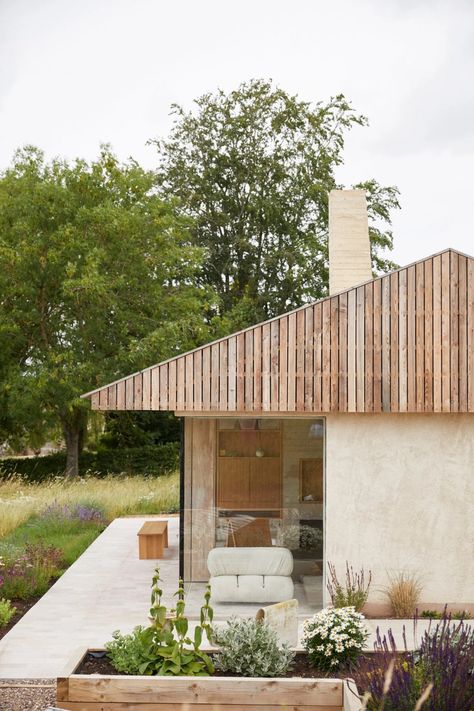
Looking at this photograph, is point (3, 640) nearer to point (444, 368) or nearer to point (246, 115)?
point (444, 368)

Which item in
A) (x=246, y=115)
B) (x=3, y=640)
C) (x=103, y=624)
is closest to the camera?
(x=3, y=640)

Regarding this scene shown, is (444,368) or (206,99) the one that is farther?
(206,99)

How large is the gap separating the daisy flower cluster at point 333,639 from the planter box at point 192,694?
0.58 meters

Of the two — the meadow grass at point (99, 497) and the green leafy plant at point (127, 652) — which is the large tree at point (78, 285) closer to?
the meadow grass at point (99, 497)

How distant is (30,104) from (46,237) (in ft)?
14.4

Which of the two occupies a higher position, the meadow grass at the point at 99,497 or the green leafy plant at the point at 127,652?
the green leafy plant at the point at 127,652

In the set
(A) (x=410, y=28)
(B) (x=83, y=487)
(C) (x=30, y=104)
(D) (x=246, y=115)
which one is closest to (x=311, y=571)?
(B) (x=83, y=487)

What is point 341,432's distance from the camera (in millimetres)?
10547

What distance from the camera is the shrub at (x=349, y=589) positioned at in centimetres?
1020

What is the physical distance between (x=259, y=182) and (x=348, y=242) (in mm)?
18405

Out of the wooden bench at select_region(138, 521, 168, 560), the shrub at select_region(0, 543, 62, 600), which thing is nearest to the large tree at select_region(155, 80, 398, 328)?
the wooden bench at select_region(138, 521, 168, 560)

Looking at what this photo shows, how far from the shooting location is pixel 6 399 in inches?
1008

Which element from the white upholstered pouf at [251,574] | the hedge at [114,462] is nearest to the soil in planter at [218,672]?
the white upholstered pouf at [251,574]

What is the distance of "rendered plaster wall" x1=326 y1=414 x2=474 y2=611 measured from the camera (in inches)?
411
